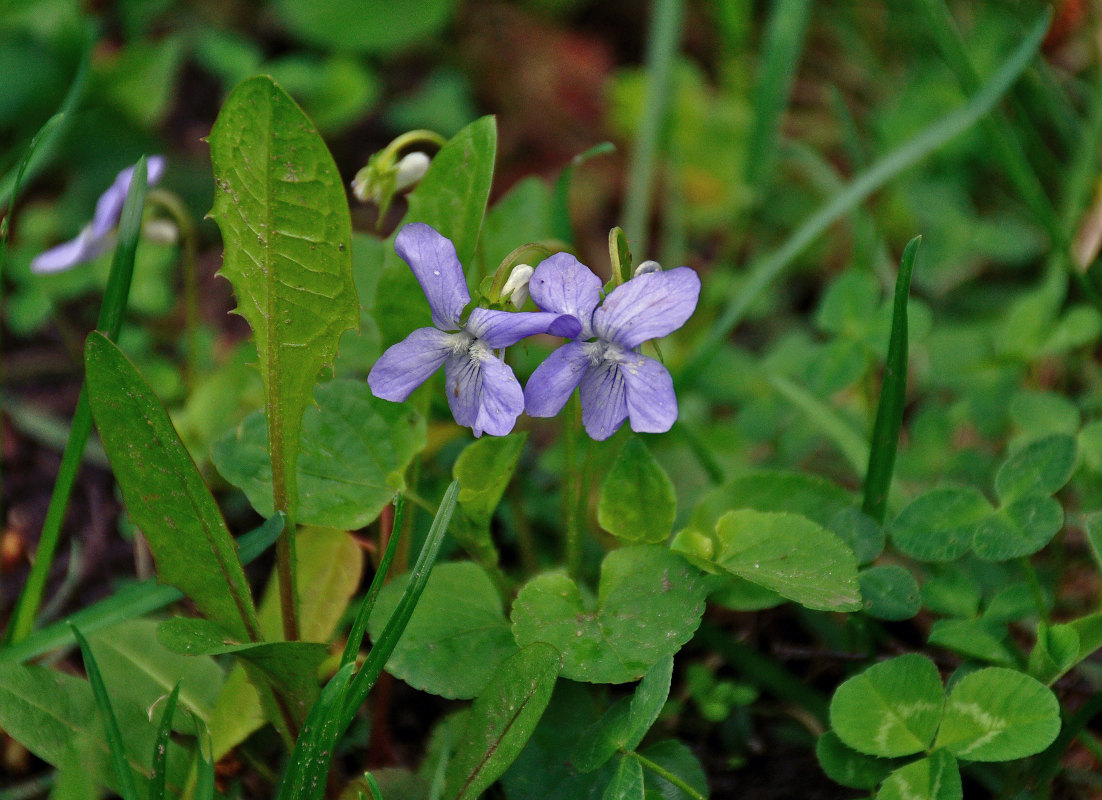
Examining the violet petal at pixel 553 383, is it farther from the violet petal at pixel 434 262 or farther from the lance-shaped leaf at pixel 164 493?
the lance-shaped leaf at pixel 164 493

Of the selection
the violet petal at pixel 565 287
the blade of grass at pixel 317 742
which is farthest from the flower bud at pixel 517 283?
the blade of grass at pixel 317 742

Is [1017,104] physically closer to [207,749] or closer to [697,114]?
[697,114]

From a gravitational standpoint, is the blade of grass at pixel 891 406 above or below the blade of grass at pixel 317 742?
above

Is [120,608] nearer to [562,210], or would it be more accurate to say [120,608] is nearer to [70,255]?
[70,255]

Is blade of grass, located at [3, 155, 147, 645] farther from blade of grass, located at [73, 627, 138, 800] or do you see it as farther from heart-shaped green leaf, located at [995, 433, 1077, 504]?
heart-shaped green leaf, located at [995, 433, 1077, 504]

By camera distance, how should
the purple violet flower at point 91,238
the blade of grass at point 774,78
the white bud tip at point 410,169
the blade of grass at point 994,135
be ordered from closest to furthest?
the white bud tip at point 410,169, the purple violet flower at point 91,238, the blade of grass at point 994,135, the blade of grass at point 774,78

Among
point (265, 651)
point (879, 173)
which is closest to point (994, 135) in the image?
point (879, 173)
